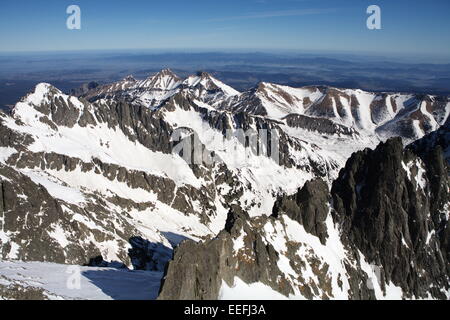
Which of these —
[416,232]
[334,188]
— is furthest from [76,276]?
[416,232]

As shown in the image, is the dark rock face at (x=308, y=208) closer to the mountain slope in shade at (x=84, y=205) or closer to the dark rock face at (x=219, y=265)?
the dark rock face at (x=219, y=265)

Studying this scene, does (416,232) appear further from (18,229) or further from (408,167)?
(18,229)

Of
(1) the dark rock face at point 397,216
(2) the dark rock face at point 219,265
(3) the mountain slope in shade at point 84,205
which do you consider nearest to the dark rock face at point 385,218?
(1) the dark rock face at point 397,216

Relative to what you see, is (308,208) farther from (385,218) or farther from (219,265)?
(219,265)

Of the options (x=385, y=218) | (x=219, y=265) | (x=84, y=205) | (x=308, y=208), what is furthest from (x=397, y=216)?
(x=84, y=205)

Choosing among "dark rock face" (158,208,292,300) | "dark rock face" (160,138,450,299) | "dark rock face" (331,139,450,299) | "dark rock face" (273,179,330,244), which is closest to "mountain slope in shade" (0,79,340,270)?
"dark rock face" (273,179,330,244)

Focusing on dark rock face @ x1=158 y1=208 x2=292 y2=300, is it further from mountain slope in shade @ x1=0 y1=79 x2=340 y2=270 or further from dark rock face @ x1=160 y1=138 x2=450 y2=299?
mountain slope in shade @ x1=0 y1=79 x2=340 y2=270


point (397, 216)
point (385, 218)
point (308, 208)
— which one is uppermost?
point (308, 208)
